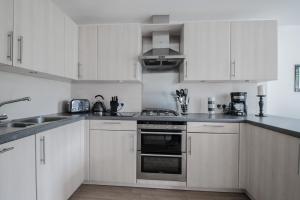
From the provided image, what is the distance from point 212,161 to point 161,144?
62 cm

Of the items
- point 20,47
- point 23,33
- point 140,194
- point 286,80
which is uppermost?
point 23,33

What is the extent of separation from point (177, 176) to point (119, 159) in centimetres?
73

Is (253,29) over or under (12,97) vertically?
over

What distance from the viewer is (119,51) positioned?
2.45 metres

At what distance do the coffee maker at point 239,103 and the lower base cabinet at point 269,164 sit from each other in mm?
457

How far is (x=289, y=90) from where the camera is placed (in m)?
2.72

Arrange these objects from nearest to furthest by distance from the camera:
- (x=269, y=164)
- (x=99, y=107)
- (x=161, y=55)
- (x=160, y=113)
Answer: (x=269, y=164), (x=161, y=55), (x=160, y=113), (x=99, y=107)

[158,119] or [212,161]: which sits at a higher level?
[158,119]

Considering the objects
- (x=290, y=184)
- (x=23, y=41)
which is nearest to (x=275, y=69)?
(x=290, y=184)

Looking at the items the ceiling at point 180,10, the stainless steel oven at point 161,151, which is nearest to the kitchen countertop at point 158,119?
the stainless steel oven at point 161,151

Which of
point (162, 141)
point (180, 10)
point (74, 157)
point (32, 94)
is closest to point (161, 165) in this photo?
point (162, 141)

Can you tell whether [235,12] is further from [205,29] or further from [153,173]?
[153,173]

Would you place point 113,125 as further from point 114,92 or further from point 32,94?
point 32,94

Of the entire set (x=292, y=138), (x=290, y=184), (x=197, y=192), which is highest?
(x=292, y=138)
